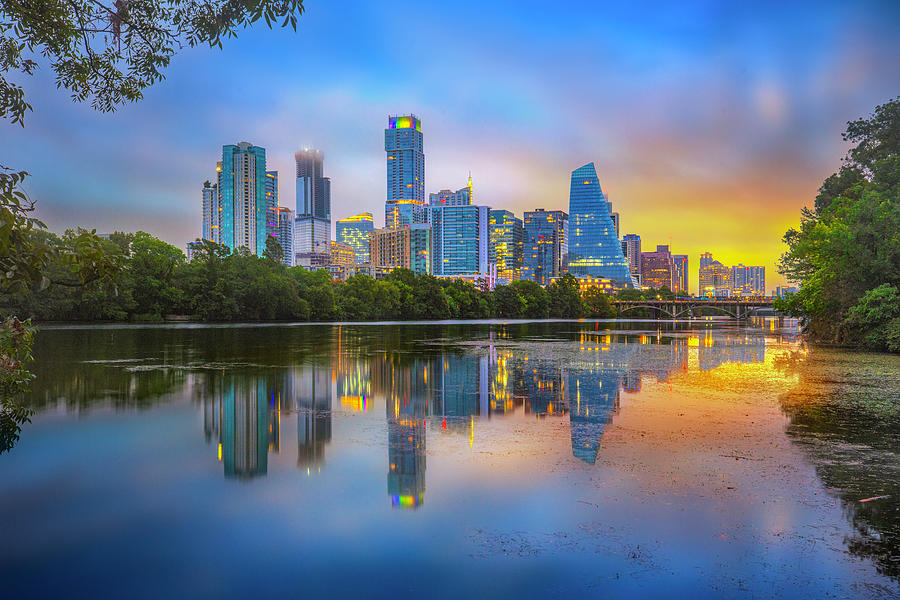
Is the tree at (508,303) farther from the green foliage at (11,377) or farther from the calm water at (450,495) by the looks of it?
the green foliage at (11,377)

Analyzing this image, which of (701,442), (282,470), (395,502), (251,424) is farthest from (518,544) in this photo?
(251,424)

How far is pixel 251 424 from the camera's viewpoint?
11.4m

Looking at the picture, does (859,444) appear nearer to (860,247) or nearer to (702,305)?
(860,247)

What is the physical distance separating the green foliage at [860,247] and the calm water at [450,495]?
23026 mm

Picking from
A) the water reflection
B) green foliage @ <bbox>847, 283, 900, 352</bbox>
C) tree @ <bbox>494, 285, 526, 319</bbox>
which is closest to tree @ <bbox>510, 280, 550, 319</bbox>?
tree @ <bbox>494, 285, 526, 319</bbox>

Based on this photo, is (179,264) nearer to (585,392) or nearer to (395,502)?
(585,392)

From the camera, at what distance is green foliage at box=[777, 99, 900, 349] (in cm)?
3238

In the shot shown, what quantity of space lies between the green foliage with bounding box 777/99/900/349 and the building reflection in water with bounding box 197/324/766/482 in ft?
48.0

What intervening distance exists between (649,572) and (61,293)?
262ft

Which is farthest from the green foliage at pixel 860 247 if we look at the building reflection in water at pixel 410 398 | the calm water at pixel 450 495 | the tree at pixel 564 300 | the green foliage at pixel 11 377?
the tree at pixel 564 300

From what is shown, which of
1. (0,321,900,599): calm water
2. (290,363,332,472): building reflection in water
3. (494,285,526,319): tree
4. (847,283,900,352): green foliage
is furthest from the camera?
(494,285,526,319): tree

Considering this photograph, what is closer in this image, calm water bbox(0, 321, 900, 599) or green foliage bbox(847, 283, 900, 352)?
calm water bbox(0, 321, 900, 599)

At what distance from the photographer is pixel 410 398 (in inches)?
577

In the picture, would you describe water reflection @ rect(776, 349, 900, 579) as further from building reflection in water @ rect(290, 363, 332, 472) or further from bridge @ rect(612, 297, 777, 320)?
bridge @ rect(612, 297, 777, 320)
